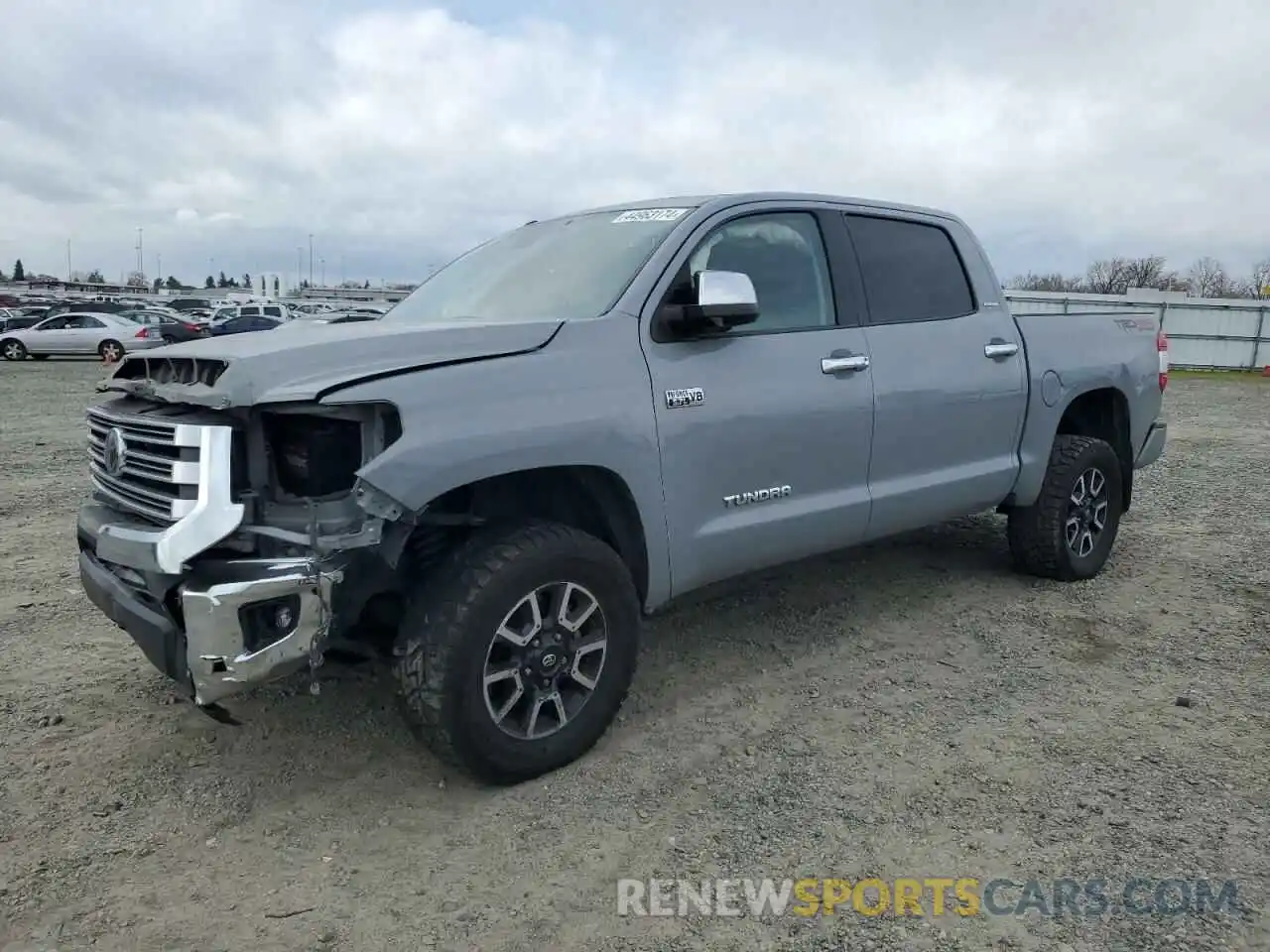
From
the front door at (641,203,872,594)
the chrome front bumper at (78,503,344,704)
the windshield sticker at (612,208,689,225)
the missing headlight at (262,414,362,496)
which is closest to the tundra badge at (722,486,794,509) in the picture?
the front door at (641,203,872,594)

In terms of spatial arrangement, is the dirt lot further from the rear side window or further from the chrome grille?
the rear side window

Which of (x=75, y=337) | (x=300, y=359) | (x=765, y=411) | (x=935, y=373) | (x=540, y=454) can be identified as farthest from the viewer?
(x=75, y=337)

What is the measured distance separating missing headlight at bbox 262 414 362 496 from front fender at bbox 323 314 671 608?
206mm

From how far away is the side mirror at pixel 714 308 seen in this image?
11.2 feet

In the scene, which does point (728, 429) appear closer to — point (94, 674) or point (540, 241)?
point (540, 241)

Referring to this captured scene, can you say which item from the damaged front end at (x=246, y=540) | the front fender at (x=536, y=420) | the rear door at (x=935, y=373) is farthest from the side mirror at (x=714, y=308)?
the damaged front end at (x=246, y=540)

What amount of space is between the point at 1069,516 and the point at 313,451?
13.7 feet

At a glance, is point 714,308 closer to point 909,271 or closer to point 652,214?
point 652,214

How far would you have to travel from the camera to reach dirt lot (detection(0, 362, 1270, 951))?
2562 millimetres

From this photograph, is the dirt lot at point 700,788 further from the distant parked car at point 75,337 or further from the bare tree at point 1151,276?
the bare tree at point 1151,276

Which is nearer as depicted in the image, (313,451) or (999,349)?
(313,451)

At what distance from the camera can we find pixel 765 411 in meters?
3.75

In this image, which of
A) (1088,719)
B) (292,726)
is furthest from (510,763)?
(1088,719)

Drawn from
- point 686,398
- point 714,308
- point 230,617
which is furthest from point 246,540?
point 714,308
